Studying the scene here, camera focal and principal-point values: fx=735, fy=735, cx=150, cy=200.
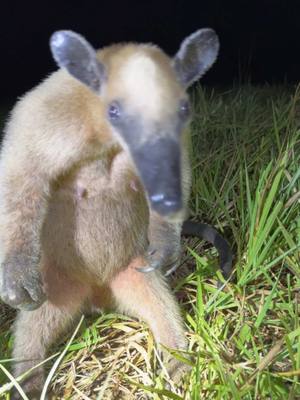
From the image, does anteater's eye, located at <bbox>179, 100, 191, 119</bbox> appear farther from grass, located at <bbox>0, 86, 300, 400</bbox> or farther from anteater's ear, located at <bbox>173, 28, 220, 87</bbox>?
grass, located at <bbox>0, 86, 300, 400</bbox>

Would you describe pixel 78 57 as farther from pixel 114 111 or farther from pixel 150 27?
pixel 150 27

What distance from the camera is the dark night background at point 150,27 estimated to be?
4.75 meters

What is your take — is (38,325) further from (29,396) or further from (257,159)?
(257,159)

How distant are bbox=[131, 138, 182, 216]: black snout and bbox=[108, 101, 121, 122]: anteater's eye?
150mm

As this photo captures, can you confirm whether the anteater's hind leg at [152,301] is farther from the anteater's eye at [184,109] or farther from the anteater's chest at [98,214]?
the anteater's eye at [184,109]

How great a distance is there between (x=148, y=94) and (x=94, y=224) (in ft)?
2.41

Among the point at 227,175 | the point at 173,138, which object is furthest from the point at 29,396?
the point at 227,175

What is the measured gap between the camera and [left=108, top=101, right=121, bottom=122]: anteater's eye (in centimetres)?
202

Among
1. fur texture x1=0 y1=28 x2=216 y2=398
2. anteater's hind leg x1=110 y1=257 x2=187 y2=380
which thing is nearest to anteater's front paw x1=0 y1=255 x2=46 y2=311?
fur texture x1=0 y1=28 x2=216 y2=398

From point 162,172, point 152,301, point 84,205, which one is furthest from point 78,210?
point 162,172

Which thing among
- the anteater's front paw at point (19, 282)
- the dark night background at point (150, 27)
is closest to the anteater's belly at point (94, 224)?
the anteater's front paw at point (19, 282)

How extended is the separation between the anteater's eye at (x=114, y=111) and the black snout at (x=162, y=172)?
0.49 ft

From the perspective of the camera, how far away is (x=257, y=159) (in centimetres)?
342

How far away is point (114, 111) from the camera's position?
2035mm
